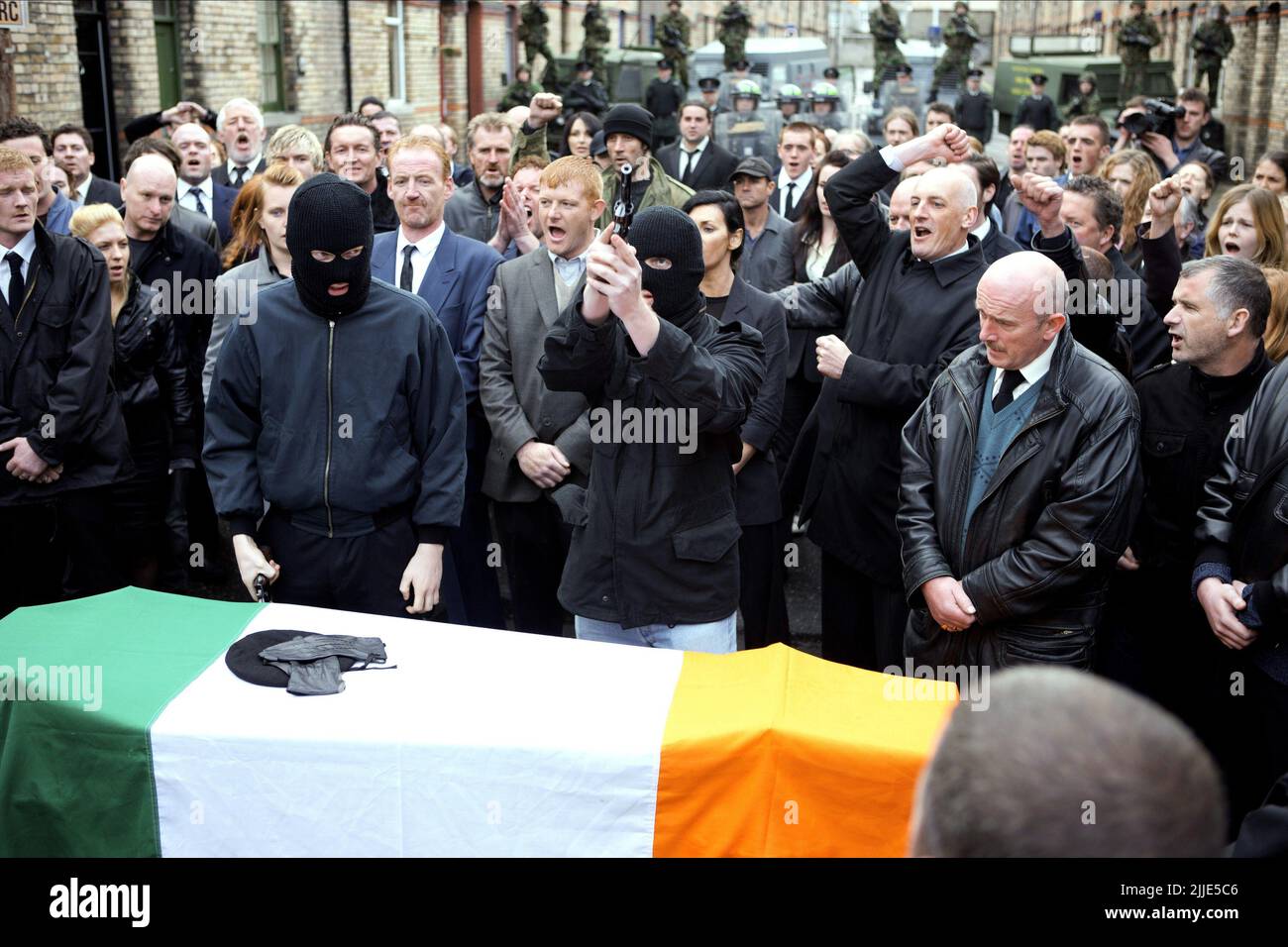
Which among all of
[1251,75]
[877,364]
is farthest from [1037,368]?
[1251,75]

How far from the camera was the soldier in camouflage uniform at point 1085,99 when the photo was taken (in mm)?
24141

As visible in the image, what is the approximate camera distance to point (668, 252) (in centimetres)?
387

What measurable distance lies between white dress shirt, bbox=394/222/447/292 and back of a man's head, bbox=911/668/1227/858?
4.52m

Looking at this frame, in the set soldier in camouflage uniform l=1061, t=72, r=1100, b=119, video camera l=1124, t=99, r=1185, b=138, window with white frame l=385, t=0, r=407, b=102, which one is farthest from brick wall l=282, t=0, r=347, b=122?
video camera l=1124, t=99, r=1185, b=138

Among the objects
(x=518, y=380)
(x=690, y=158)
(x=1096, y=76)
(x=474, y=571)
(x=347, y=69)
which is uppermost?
(x=1096, y=76)

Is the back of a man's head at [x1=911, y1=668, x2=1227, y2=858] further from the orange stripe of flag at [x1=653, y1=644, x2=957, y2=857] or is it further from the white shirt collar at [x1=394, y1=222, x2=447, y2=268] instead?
→ the white shirt collar at [x1=394, y1=222, x2=447, y2=268]

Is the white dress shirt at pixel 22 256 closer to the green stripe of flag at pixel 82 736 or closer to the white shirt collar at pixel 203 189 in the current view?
the green stripe of flag at pixel 82 736

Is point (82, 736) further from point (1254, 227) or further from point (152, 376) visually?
point (1254, 227)

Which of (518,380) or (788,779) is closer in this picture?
(788,779)

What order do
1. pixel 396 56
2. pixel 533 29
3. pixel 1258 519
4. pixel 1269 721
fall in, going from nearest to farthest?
1. pixel 1269 721
2. pixel 1258 519
3. pixel 396 56
4. pixel 533 29

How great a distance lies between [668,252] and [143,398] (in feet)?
10.6

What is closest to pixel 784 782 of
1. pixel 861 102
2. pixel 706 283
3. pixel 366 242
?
pixel 366 242

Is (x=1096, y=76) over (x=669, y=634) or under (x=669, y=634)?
over
